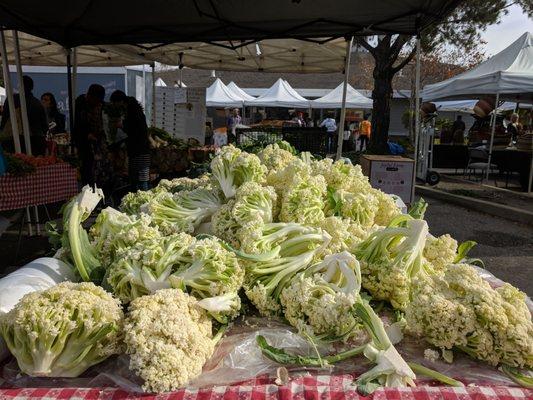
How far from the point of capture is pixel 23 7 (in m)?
5.28

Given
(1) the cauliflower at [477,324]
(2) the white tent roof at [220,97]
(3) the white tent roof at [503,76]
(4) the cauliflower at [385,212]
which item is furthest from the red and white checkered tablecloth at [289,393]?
(2) the white tent roof at [220,97]

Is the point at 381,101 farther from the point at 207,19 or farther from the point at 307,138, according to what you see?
the point at 207,19

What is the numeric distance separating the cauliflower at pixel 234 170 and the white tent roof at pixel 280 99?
20.0 m

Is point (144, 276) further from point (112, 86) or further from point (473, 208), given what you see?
point (112, 86)

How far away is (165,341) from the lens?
60.8 inches

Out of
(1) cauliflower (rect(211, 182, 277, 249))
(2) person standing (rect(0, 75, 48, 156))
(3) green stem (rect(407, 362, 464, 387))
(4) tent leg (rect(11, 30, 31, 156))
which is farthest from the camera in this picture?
(2) person standing (rect(0, 75, 48, 156))

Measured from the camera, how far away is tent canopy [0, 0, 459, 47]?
5340mm

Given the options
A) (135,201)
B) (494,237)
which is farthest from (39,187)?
(494,237)

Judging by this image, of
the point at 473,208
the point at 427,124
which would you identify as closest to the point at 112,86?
the point at 427,124

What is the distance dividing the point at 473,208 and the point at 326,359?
8991mm

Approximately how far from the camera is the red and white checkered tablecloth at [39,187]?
5.02m

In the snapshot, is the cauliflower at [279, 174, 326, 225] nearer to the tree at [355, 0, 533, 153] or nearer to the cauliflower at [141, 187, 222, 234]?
the cauliflower at [141, 187, 222, 234]

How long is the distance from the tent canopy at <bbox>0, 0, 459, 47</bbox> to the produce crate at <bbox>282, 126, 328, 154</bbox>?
187cm

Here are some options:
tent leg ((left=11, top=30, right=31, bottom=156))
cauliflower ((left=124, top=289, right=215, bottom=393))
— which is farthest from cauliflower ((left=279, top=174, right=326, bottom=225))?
tent leg ((left=11, top=30, right=31, bottom=156))
